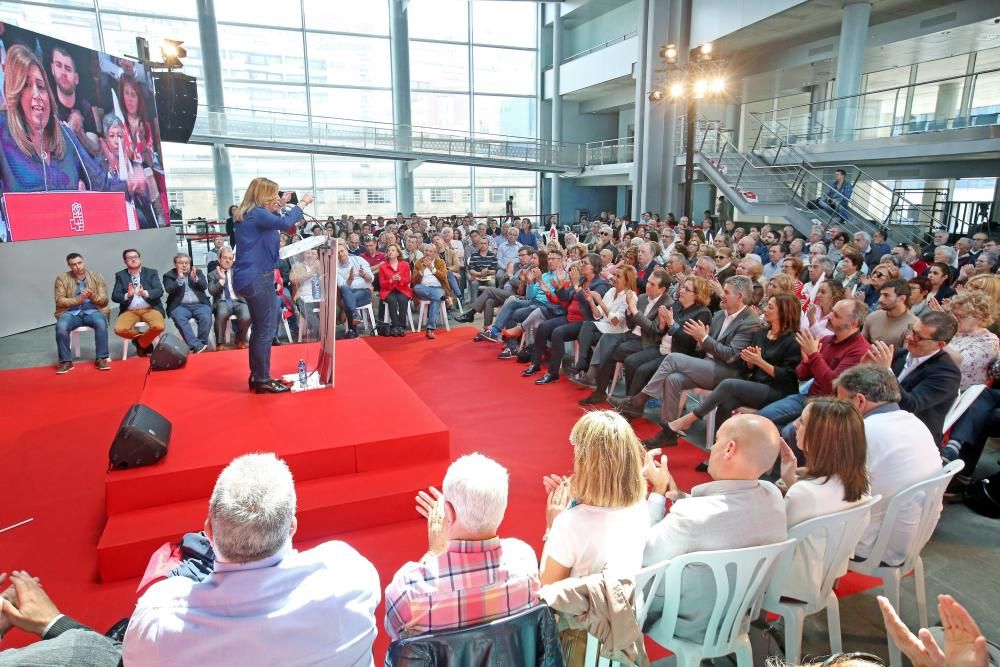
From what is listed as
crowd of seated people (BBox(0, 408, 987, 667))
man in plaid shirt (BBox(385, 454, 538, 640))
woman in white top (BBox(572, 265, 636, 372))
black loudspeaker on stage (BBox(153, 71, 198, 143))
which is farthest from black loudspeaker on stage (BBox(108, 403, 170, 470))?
black loudspeaker on stage (BBox(153, 71, 198, 143))

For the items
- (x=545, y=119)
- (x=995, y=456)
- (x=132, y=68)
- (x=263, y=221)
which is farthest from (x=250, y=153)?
(x=995, y=456)

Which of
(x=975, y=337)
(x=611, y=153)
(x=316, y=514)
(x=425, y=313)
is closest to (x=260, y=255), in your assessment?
(x=316, y=514)

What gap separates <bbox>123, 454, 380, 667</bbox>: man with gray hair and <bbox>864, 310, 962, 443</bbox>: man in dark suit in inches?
104

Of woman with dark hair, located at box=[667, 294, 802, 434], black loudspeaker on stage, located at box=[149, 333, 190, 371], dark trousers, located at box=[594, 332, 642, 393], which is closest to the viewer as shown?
woman with dark hair, located at box=[667, 294, 802, 434]

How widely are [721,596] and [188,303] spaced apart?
19.1ft

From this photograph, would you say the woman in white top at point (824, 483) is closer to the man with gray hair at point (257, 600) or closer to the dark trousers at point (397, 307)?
the man with gray hair at point (257, 600)

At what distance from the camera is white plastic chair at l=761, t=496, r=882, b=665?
189 centimetres

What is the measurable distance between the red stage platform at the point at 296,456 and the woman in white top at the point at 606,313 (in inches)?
69.4

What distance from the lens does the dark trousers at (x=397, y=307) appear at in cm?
702

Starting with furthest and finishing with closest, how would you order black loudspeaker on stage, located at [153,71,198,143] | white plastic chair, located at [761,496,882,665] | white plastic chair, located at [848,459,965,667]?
black loudspeaker on stage, located at [153,71,198,143] < white plastic chair, located at [848,459,965,667] < white plastic chair, located at [761,496,882,665]

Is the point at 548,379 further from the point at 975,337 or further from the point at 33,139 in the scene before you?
the point at 33,139

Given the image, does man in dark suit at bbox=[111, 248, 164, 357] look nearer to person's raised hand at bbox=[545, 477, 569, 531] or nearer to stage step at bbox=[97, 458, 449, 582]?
stage step at bbox=[97, 458, 449, 582]

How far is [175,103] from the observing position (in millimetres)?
10266

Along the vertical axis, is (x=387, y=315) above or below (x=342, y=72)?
below
